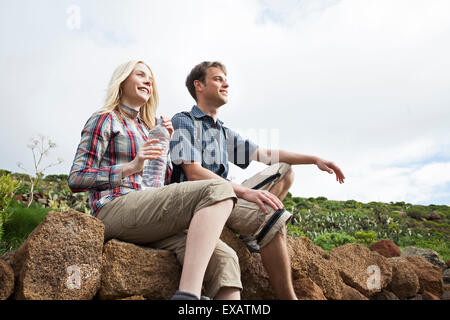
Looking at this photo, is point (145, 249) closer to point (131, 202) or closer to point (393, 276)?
point (131, 202)

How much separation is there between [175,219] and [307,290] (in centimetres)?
134

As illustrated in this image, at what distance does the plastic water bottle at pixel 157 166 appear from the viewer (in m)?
2.43

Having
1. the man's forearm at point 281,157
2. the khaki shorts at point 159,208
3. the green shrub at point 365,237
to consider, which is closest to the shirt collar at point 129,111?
the khaki shorts at point 159,208

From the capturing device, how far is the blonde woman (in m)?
1.93

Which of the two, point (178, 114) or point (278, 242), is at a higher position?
point (178, 114)

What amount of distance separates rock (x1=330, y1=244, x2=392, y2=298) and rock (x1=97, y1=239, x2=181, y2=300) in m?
2.05

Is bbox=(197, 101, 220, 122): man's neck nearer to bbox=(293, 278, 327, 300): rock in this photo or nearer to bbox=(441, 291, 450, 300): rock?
bbox=(293, 278, 327, 300): rock

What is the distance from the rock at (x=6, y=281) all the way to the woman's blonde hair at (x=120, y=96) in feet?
3.44

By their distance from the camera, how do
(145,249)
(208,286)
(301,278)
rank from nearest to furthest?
(208,286) → (145,249) → (301,278)

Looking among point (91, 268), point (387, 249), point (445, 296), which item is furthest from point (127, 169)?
point (387, 249)

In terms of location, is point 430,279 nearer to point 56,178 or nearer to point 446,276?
point 446,276
